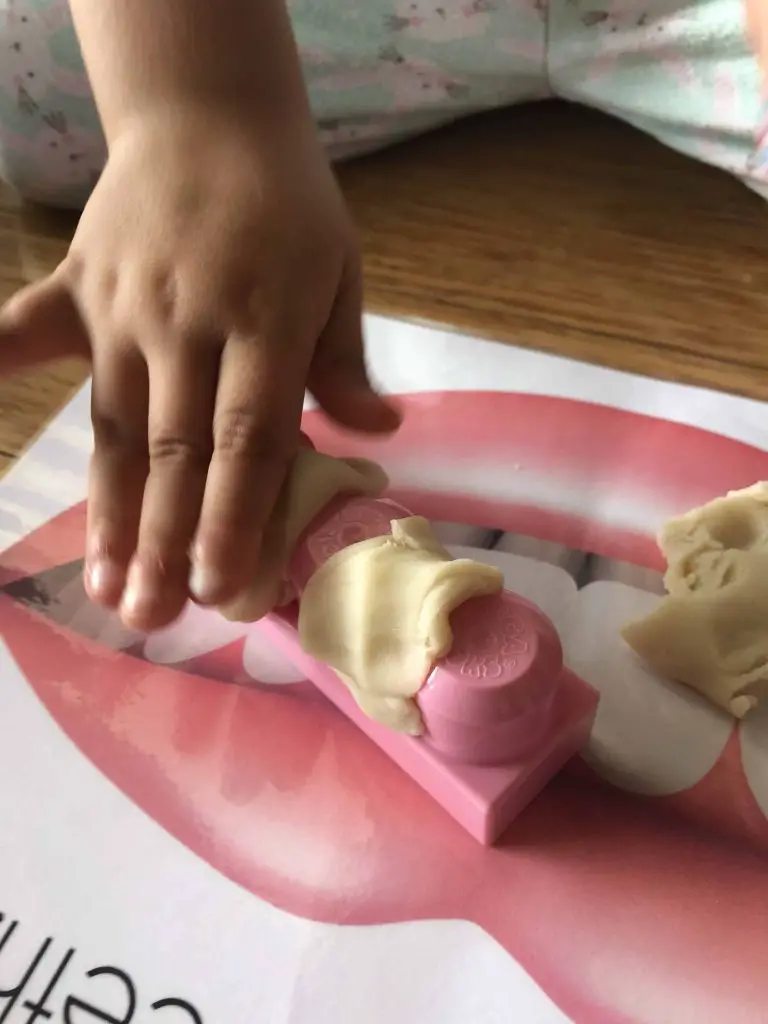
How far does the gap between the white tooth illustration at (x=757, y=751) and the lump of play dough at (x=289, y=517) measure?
0.17m

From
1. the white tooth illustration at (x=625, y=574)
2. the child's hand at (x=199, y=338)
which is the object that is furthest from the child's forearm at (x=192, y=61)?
the white tooth illustration at (x=625, y=574)

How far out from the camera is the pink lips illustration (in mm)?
323

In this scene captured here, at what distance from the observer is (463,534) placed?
0.44m

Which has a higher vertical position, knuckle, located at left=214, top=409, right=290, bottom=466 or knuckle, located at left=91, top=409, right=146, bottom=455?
knuckle, located at left=214, top=409, right=290, bottom=466

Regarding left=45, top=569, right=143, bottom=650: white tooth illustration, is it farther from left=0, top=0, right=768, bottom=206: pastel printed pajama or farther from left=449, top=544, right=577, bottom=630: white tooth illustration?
left=0, top=0, right=768, bottom=206: pastel printed pajama

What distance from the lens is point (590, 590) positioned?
1.36 feet

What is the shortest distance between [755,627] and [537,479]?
0.12 m

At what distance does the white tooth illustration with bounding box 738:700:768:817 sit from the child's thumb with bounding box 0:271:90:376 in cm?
29

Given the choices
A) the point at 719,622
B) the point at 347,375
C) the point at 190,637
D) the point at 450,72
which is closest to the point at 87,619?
the point at 190,637

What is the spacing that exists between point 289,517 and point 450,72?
1.20 ft

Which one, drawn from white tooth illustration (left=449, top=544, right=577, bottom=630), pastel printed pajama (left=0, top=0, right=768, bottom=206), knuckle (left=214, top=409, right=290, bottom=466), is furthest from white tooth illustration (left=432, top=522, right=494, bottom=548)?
pastel printed pajama (left=0, top=0, right=768, bottom=206)

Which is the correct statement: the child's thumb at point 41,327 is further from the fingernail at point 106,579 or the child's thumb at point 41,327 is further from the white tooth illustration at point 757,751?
the white tooth illustration at point 757,751

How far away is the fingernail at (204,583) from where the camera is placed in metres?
0.33

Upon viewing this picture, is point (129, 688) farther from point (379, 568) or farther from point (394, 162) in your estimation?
point (394, 162)
